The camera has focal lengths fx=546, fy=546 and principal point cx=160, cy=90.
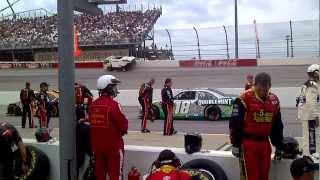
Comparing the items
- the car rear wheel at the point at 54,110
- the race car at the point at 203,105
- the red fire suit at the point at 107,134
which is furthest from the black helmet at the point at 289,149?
the car rear wheel at the point at 54,110

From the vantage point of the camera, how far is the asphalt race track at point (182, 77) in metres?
32.2

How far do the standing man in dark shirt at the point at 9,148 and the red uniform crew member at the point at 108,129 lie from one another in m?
0.83

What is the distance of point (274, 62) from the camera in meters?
38.8

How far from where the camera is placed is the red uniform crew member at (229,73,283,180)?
214 inches

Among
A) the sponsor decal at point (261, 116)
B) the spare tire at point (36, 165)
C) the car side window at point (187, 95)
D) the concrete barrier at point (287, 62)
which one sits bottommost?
the car side window at point (187, 95)

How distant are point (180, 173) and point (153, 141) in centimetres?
906

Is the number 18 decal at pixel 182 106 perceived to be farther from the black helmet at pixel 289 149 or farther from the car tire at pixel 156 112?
the black helmet at pixel 289 149

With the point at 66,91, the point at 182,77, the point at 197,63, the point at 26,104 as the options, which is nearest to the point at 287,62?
the point at 197,63

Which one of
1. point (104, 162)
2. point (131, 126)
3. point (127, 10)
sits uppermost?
point (127, 10)

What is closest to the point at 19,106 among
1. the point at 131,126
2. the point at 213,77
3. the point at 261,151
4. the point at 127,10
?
the point at 131,126

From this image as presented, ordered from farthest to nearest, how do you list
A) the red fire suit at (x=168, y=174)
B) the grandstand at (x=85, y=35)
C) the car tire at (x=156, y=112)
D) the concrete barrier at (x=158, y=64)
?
the grandstand at (x=85, y=35) → the concrete barrier at (x=158, y=64) → the car tire at (x=156, y=112) → the red fire suit at (x=168, y=174)

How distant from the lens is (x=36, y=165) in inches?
271

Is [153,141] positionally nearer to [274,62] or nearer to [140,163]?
[140,163]

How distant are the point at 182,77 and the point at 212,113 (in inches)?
670
